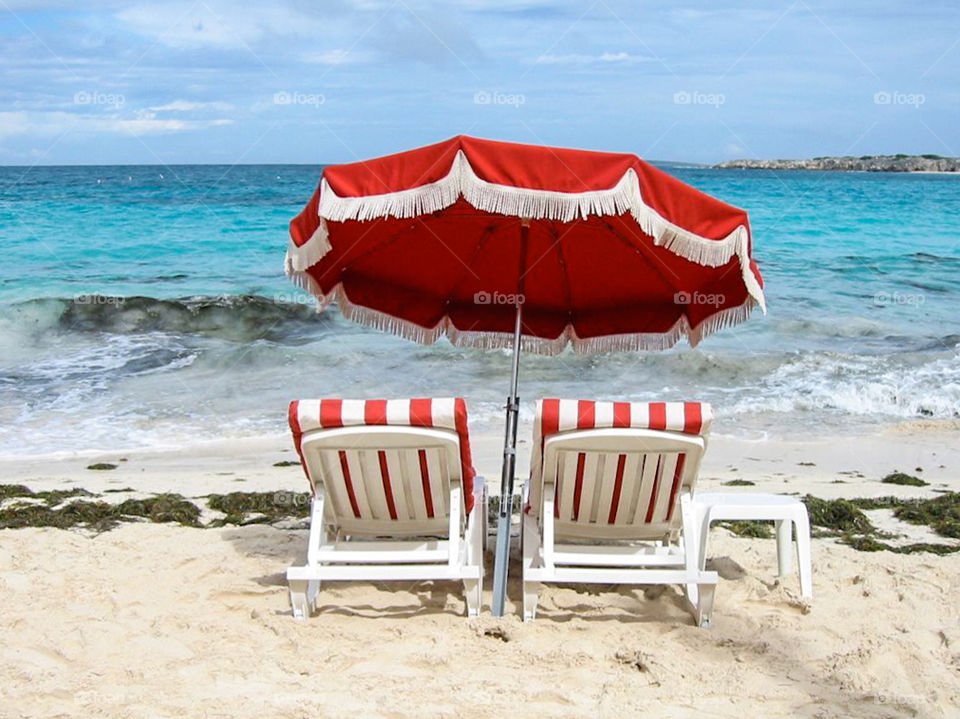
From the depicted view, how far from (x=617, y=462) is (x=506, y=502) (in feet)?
2.44

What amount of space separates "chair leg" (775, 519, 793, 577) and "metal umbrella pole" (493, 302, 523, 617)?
4.48ft

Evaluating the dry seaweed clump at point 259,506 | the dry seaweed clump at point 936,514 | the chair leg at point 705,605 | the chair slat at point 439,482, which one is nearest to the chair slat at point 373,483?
the chair slat at point 439,482

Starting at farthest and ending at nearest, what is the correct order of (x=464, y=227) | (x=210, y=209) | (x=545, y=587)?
(x=210, y=209)
(x=464, y=227)
(x=545, y=587)

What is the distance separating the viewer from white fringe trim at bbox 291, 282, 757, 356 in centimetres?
566

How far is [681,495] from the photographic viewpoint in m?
4.70

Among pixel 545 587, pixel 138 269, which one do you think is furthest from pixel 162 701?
pixel 138 269

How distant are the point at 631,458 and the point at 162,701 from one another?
214 centimetres

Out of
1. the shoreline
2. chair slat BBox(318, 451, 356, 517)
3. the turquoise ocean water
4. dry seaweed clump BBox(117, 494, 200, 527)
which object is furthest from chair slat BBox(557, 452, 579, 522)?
the turquoise ocean water

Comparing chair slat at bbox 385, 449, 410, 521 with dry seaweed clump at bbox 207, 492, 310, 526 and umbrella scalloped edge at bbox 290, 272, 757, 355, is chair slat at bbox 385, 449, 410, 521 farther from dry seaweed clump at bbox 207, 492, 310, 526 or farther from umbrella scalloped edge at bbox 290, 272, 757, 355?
dry seaweed clump at bbox 207, 492, 310, 526

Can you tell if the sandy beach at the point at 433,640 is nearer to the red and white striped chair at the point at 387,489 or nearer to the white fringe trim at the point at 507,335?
the red and white striped chair at the point at 387,489

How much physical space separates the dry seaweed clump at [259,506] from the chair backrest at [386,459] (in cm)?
174

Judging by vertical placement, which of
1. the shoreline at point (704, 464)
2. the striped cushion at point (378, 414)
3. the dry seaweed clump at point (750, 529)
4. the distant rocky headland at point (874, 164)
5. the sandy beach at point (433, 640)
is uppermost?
the distant rocky headland at point (874, 164)

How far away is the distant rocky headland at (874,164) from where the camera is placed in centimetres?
7900

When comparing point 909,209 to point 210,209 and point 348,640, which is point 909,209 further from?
point 348,640
